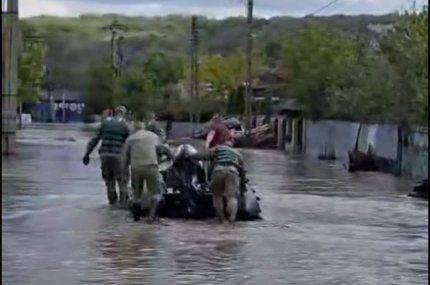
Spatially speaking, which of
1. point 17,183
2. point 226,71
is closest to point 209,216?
point 17,183

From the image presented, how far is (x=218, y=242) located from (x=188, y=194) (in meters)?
3.08

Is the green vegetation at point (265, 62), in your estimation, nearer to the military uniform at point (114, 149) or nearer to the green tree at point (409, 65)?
the green tree at point (409, 65)

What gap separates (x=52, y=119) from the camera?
1587 inches

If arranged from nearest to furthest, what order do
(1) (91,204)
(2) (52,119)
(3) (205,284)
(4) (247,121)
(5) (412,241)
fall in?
(3) (205,284), (5) (412,241), (1) (91,204), (2) (52,119), (4) (247,121)

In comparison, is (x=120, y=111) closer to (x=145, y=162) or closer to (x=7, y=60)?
(x=145, y=162)

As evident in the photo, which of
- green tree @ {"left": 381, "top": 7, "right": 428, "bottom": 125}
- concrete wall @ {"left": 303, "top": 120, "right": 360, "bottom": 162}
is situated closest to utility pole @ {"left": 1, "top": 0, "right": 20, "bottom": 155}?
green tree @ {"left": 381, "top": 7, "right": 428, "bottom": 125}

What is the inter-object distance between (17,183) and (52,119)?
13687mm

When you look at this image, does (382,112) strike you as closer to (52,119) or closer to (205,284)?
(52,119)

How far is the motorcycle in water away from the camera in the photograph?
18781mm

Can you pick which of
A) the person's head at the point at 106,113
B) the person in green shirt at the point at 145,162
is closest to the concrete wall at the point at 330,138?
the person's head at the point at 106,113

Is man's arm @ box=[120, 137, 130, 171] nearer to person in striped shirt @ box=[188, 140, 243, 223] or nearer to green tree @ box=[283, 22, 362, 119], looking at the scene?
person in striped shirt @ box=[188, 140, 243, 223]

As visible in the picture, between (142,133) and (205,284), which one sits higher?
(142,133)

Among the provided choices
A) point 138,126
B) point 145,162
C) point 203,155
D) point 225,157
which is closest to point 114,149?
point 138,126

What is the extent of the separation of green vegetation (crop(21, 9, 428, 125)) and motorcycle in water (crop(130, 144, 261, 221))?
145 centimetres
